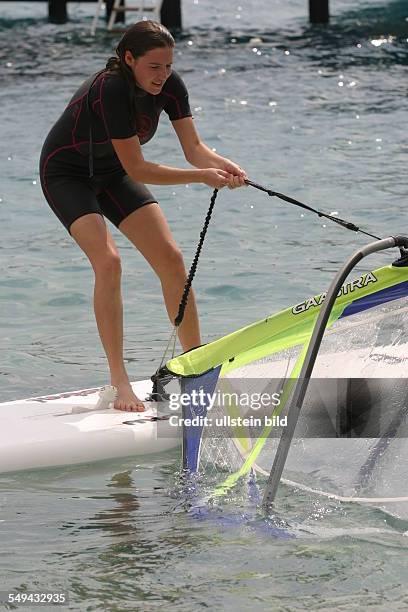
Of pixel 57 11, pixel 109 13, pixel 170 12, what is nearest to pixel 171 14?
pixel 170 12

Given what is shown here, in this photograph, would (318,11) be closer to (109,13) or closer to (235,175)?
(109,13)

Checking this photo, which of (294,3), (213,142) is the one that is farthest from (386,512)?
(294,3)

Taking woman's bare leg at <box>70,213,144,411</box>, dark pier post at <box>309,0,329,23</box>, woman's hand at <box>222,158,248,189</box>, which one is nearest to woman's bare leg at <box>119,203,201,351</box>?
woman's bare leg at <box>70,213,144,411</box>

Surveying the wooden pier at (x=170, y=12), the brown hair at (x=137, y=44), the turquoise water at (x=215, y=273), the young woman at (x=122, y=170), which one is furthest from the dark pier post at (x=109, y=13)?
the brown hair at (x=137, y=44)

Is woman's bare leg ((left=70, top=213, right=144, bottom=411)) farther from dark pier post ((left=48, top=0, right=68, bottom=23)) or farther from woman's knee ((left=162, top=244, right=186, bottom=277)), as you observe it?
dark pier post ((left=48, top=0, right=68, bottom=23))

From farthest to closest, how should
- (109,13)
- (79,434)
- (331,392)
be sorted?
(109,13) → (79,434) → (331,392)

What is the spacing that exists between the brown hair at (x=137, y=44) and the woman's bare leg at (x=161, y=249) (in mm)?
493

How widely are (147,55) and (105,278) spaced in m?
0.92

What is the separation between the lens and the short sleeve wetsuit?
5309mm

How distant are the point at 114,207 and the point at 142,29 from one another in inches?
31.0

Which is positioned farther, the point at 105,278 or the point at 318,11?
the point at 318,11

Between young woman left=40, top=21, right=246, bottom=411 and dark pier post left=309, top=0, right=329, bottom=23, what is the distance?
17419 millimetres

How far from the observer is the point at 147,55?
16.8ft

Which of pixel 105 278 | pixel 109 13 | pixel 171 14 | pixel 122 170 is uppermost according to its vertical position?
pixel 122 170
